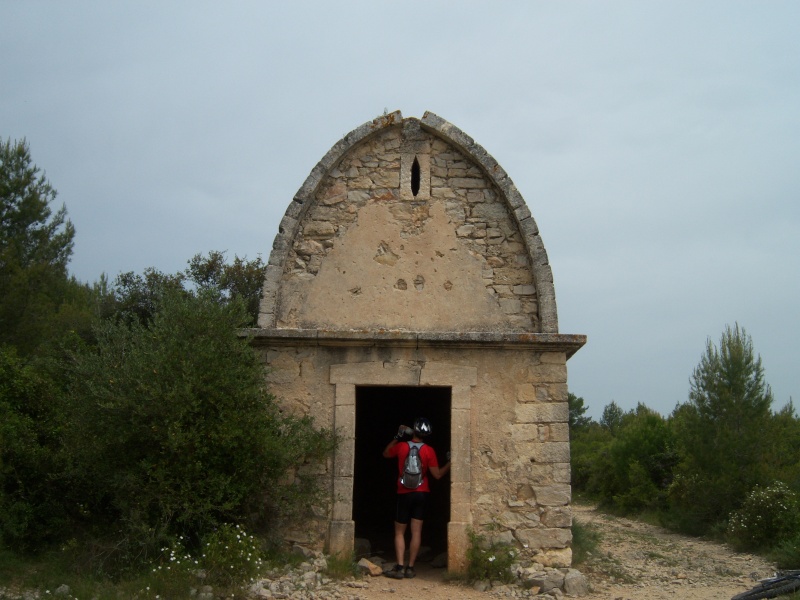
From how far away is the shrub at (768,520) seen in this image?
1052 centimetres

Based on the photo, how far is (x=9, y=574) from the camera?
674cm

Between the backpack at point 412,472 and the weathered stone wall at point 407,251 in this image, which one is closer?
the backpack at point 412,472

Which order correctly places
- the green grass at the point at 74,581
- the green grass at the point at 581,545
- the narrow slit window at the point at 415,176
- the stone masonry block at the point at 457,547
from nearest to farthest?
the green grass at the point at 74,581 → the stone masonry block at the point at 457,547 → the green grass at the point at 581,545 → the narrow slit window at the point at 415,176

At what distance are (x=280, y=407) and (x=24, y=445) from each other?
2724 millimetres

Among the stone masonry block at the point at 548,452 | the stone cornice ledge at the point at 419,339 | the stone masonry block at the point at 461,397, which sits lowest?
the stone masonry block at the point at 548,452

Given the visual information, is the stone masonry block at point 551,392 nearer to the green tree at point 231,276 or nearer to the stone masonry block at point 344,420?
the stone masonry block at point 344,420

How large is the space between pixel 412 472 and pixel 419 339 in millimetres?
1307

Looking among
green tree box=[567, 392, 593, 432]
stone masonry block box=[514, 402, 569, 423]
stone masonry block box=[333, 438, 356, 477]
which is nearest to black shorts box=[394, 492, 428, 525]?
stone masonry block box=[333, 438, 356, 477]

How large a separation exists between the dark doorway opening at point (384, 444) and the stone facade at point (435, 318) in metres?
2.92

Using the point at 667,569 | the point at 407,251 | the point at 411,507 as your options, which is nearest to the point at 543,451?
the point at 411,507

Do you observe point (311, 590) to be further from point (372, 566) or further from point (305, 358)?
point (305, 358)

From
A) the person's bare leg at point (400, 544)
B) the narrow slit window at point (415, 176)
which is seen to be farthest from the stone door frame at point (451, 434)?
the narrow slit window at point (415, 176)

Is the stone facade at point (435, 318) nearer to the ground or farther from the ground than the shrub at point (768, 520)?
farther from the ground

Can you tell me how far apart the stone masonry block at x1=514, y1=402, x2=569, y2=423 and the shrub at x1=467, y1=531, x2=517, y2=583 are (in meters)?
1.20
